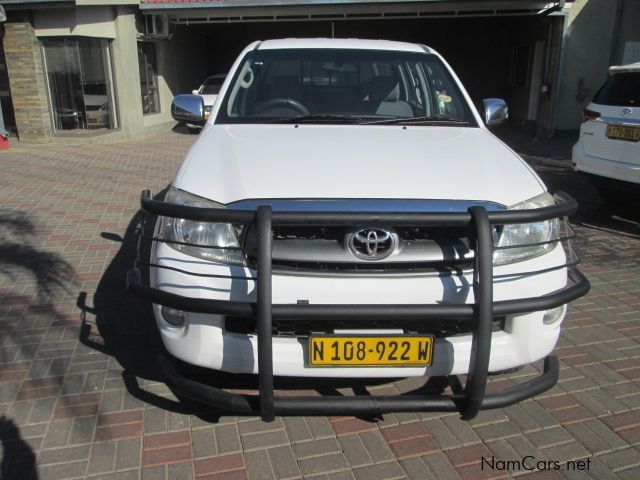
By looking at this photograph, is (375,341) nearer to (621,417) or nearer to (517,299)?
(517,299)

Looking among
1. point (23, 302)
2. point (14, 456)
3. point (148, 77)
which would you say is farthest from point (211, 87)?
point (14, 456)

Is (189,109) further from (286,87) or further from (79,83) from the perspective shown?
(79,83)

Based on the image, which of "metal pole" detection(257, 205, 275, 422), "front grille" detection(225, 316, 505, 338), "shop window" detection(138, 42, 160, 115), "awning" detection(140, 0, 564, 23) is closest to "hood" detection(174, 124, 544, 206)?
"metal pole" detection(257, 205, 275, 422)

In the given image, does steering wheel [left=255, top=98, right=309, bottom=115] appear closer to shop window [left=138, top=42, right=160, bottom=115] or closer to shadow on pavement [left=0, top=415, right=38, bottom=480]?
shadow on pavement [left=0, top=415, right=38, bottom=480]

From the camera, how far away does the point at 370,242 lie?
246cm

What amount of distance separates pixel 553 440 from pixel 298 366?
137 centimetres

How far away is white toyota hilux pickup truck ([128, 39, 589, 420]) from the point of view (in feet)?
7.69

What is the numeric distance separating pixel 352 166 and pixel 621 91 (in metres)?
4.81

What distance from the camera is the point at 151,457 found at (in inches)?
105

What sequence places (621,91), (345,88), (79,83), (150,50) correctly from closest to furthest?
(345,88) < (621,91) < (79,83) < (150,50)

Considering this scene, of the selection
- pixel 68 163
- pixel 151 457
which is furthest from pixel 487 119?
pixel 68 163

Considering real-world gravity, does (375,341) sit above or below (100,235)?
above

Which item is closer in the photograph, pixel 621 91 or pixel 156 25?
pixel 621 91

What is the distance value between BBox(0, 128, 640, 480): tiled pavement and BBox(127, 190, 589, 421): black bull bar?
350mm
